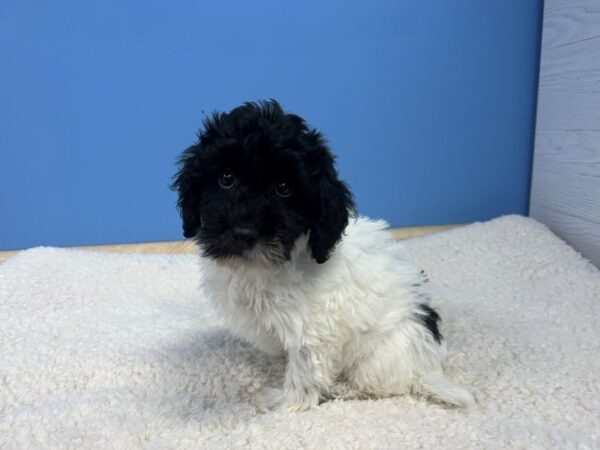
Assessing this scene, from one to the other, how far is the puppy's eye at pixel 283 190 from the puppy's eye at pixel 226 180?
124mm

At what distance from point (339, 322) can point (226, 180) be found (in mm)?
539

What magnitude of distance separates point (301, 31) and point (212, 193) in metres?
1.70

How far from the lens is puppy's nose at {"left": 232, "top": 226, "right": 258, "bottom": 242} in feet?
3.99

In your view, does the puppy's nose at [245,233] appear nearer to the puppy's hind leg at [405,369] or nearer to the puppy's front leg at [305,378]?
the puppy's front leg at [305,378]

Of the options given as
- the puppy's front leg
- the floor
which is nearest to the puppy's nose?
the puppy's front leg

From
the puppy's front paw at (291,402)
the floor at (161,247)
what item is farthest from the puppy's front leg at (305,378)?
the floor at (161,247)

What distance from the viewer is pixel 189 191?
1.40 metres

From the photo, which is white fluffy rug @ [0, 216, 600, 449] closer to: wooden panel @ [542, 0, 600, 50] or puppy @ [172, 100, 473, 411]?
puppy @ [172, 100, 473, 411]

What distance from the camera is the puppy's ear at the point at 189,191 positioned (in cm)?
137

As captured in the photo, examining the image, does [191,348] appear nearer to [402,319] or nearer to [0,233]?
[402,319]

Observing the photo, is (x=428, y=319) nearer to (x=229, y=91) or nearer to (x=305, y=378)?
(x=305, y=378)

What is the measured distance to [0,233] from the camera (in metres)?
2.85

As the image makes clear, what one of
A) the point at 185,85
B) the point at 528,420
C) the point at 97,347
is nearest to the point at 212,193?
the point at 97,347

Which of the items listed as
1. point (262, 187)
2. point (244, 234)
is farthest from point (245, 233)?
point (262, 187)
